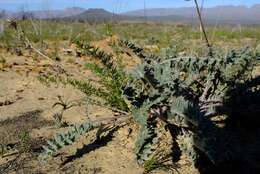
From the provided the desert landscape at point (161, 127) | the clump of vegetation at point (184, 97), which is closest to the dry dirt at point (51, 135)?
the desert landscape at point (161, 127)

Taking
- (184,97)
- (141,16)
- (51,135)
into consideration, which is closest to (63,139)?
(51,135)

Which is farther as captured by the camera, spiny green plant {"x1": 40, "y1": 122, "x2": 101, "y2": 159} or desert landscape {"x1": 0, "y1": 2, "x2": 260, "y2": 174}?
spiny green plant {"x1": 40, "y1": 122, "x2": 101, "y2": 159}

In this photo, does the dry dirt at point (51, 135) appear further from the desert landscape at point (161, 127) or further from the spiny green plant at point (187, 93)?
the spiny green plant at point (187, 93)

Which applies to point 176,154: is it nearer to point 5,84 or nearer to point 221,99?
point 221,99

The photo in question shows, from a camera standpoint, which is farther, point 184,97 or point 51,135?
point 51,135

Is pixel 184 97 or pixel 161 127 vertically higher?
pixel 184 97

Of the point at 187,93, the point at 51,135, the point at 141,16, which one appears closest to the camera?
the point at 187,93

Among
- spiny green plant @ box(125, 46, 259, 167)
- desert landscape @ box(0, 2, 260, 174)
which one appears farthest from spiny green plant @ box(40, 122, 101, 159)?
spiny green plant @ box(125, 46, 259, 167)

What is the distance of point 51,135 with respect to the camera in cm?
311

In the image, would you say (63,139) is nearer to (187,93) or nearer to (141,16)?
(187,93)

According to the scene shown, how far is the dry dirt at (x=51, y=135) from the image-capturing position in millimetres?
2672

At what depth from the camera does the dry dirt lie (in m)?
2.67

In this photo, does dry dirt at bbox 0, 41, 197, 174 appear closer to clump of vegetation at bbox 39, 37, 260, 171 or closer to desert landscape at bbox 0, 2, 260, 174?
desert landscape at bbox 0, 2, 260, 174

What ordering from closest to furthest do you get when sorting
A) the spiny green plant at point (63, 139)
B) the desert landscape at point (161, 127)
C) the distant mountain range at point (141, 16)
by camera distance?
the desert landscape at point (161, 127) < the spiny green plant at point (63, 139) < the distant mountain range at point (141, 16)
